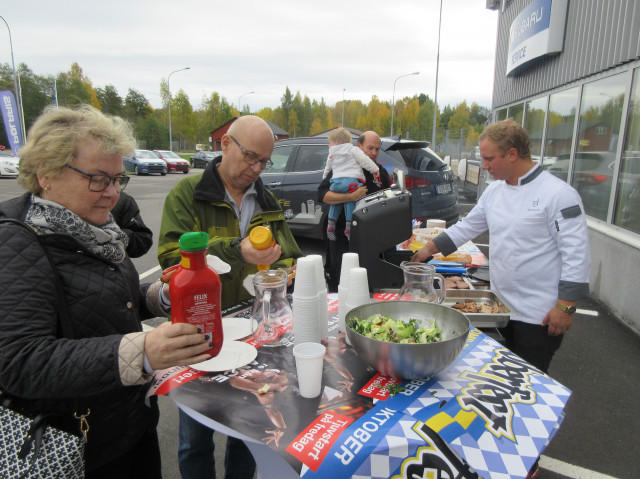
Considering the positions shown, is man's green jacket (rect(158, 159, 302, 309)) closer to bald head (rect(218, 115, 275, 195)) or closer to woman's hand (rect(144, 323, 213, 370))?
bald head (rect(218, 115, 275, 195))

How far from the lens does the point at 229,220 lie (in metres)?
2.21

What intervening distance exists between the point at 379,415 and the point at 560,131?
26.0ft

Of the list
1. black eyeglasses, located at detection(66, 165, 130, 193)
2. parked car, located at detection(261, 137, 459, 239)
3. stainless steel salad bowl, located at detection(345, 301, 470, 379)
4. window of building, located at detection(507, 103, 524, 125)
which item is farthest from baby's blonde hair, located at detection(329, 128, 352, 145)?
window of building, located at detection(507, 103, 524, 125)

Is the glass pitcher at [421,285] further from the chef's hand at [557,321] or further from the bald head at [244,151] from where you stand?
the bald head at [244,151]

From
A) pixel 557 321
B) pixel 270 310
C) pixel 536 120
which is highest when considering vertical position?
pixel 536 120

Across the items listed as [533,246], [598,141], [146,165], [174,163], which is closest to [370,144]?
[533,246]

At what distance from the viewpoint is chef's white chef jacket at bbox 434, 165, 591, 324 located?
2.22 metres

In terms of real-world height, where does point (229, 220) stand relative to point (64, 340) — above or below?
above

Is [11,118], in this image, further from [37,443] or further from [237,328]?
[37,443]

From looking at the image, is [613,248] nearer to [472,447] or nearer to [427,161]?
[427,161]

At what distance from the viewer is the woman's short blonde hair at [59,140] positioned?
122 centimetres

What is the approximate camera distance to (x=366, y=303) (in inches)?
66.9

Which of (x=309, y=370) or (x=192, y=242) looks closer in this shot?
(x=192, y=242)

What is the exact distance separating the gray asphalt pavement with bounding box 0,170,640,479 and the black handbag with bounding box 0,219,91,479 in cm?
137
